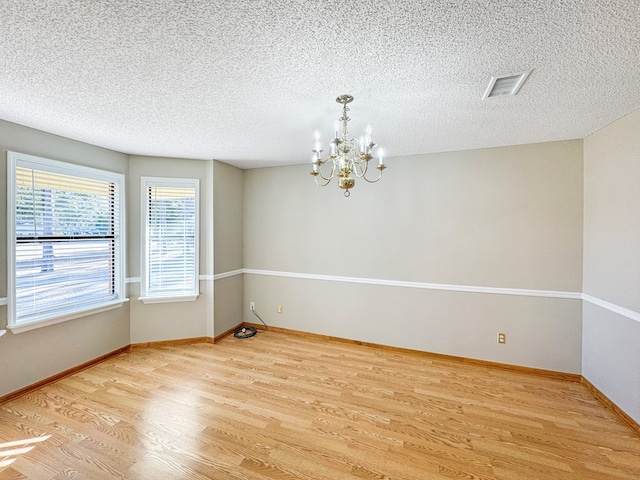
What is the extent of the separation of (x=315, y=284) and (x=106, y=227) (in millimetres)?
2677

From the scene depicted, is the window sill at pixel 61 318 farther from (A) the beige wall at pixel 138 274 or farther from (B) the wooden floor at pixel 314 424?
(B) the wooden floor at pixel 314 424

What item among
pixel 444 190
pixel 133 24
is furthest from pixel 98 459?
pixel 444 190

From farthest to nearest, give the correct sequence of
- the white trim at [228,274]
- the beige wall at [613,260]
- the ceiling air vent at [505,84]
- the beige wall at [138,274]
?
1. the white trim at [228,274]
2. the beige wall at [138,274]
3. the beige wall at [613,260]
4. the ceiling air vent at [505,84]

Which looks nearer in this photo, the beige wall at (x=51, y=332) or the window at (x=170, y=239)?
the beige wall at (x=51, y=332)

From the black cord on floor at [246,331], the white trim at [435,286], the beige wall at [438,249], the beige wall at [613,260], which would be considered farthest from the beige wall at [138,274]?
the beige wall at [613,260]

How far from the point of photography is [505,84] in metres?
1.72

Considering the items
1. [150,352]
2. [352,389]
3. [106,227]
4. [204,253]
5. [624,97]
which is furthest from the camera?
[204,253]

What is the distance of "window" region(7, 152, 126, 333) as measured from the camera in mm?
2412

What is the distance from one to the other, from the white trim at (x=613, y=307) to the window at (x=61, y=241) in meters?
5.09

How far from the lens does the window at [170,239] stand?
135 inches

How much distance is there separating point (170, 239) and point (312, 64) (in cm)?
295

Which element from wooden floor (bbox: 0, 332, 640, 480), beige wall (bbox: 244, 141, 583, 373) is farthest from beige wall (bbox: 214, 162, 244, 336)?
wooden floor (bbox: 0, 332, 640, 480)

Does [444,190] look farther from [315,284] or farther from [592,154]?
[315,284]

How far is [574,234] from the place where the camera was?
2756 millimetres
